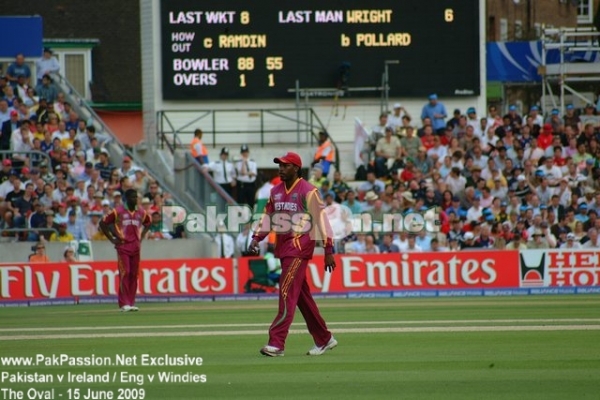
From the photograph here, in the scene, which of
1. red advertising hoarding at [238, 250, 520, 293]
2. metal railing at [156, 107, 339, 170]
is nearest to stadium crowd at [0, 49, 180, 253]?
metal railing at [156, 107, 339, 170]

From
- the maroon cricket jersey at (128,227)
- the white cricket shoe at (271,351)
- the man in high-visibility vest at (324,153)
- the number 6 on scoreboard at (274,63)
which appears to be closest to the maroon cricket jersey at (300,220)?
the white cricket shoe at (271,351)

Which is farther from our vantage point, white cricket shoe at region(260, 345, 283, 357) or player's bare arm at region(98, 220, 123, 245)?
player's bare arm at region(98, 220, 123, 245)

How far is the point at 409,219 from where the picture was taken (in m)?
24.8

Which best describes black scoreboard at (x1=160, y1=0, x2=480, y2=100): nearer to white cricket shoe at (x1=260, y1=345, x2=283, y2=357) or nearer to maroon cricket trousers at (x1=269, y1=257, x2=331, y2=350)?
maroon cricket trousers at (x1=269, y1=257, x2=331, y2=350)

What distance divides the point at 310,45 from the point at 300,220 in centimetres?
1669

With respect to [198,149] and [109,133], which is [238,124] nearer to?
[198,149]

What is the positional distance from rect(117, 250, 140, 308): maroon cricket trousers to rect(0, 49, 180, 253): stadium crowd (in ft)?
13.6

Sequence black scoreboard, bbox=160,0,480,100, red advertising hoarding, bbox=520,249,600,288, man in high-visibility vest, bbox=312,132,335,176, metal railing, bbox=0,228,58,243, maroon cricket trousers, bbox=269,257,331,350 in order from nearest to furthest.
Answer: maroon cricket trousers, bbox=269,257,331,350, red advertising hoarding, bbox=520,249,600,288, metal railing, bbox=0,228,58,243, man in high-visibility vest, bbox=312,132,335,176, black scoreboard, bbox=160,0,480,100

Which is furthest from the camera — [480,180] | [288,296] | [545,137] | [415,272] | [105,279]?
[545,137]

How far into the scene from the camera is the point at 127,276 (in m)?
19.3

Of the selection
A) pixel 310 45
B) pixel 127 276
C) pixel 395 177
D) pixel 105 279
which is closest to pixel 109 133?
pixel 310 45

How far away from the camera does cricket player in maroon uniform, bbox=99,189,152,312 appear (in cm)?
1931

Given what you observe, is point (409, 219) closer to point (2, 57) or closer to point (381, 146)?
point (381, 146)

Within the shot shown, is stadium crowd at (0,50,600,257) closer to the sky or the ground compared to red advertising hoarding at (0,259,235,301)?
closer to the sky
